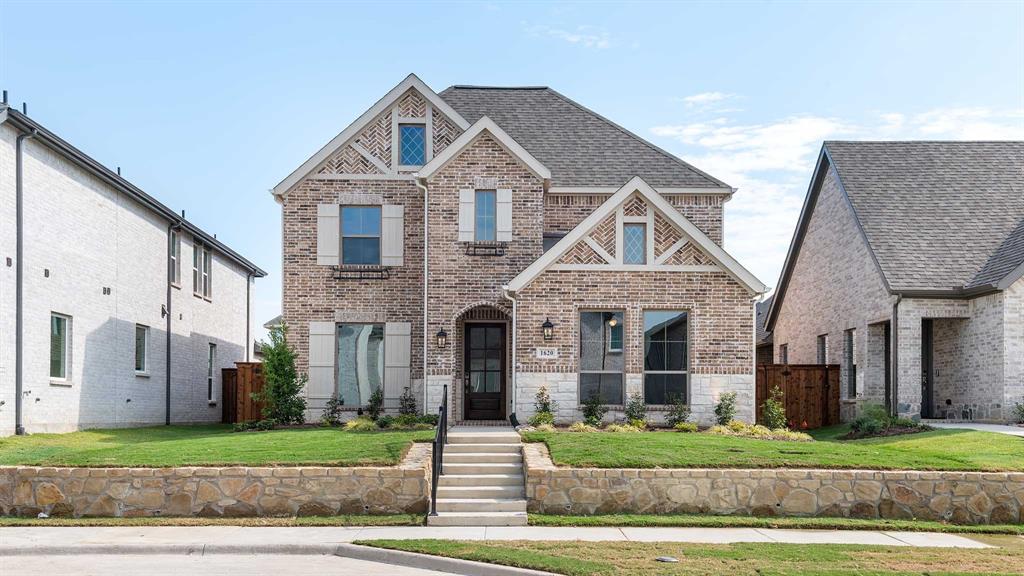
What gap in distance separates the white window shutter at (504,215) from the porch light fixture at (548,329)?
7.96 feet

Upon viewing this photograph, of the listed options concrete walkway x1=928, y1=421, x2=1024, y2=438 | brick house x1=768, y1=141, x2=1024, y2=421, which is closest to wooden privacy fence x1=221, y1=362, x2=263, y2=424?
brick house x1=768, y1=141, x2=1024, y2=421

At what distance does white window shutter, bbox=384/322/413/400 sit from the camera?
21.4 metres

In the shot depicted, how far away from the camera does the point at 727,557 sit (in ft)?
34.2

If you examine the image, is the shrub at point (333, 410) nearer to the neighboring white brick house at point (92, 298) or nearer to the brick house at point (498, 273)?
the brick house at point (498, 273)

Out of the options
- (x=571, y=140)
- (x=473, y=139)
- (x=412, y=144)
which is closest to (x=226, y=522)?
(x=473, y=139)

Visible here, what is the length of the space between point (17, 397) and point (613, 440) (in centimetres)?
1123

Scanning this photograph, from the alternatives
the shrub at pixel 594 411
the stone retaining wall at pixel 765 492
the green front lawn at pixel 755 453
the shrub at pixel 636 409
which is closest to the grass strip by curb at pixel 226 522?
the stone retaining wall at pixel 765 492

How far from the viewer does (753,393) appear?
1967cm

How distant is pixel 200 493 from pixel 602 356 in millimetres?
8914

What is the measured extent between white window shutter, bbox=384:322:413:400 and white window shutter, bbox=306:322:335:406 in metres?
1.20

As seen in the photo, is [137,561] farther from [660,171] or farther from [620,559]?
[660,171]

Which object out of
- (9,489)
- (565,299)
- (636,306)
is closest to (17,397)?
(9,489)

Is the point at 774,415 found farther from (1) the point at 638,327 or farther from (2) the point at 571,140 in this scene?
(2) the point at 571,140

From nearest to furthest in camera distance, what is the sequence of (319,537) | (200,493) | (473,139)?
(319,537)
(200,493)
(473,139)
